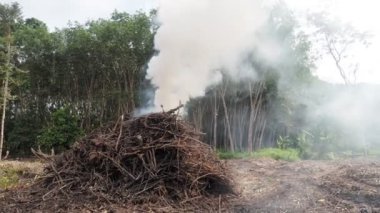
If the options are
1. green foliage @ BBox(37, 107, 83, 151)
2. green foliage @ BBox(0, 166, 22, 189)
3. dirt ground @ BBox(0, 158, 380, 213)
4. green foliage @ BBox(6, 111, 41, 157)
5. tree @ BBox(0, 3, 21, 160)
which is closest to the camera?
dirt ground @ BBox(0, 158, 380, 213)

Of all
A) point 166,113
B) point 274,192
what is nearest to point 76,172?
point 166,113

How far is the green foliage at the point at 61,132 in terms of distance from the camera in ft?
62.5

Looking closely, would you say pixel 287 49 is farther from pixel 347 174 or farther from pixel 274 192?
pixel 274 192

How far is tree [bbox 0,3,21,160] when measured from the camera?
56.8ft

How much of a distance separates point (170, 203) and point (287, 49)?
1143 centimetres

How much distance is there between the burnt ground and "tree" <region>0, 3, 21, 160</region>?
39.6ft

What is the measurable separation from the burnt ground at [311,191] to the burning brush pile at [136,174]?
0.60 m

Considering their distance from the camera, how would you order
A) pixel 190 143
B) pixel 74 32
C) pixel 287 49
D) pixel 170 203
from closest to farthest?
pixel 170 203 < pixel 190 143 < pixel 287 49 < pixel 74 32

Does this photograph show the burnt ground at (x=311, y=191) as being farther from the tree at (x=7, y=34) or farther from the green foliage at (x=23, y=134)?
the green foliage at (x=23, y=134)

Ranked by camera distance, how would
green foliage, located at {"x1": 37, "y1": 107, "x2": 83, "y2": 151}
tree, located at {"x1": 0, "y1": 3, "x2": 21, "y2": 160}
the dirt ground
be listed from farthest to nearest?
green foliage, located at {"x1": 37, "y1": 107, "x2": 83, "y2": 151}, tree, located at {"x1": 0, "y1": 3, "x2": 21, "y2": 160}, the dirt ground

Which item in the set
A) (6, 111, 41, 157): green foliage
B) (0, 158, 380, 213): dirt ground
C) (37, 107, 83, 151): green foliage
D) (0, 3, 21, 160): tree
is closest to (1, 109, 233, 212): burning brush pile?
(0, 158, 380, 213): dirt ground

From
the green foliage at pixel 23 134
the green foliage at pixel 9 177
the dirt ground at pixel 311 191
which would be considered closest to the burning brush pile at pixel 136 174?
the dirt ground at pixel 311 191

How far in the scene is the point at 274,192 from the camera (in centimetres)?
709

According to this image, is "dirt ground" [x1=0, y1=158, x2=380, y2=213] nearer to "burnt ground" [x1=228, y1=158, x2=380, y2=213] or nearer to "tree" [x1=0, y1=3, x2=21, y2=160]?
"burnt ground" [x1=228, y1=158, x2=380, y2=213]
